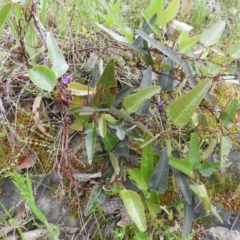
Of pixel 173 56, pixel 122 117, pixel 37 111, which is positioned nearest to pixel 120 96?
pixel 122 117

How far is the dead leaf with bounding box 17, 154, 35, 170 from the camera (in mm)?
1218

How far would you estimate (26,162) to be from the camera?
123 centimetres

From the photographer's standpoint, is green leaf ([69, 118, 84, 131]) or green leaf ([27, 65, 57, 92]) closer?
green leaf ([27, 65, 57, 92])

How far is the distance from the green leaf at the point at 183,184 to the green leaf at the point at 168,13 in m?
0.47

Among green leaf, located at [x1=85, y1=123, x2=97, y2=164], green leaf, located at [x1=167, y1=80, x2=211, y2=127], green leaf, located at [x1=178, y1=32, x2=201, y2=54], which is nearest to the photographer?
green leaf, located at [x1=167, y1=80, x2=211, y2=127]

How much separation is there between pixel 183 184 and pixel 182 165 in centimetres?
7

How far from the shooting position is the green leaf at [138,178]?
110 cm

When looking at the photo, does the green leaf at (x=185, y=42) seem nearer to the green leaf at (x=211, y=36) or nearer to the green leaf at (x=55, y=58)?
the green leaf at (x=211, y=36)

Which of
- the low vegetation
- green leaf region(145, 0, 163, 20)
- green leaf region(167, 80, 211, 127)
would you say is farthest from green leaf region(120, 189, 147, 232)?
green leaf region(145, 0, 163, 20)

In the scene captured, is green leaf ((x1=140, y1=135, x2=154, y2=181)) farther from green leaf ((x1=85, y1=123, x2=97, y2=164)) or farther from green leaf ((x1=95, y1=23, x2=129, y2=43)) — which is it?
green leaf ((x1=95, y1=23, x2=129, y2=43))

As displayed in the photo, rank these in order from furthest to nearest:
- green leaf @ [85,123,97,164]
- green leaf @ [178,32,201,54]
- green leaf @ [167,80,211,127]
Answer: green leaf @ [178,32,201,54], green leaf @ [85,123,97,164], green leaf @ [167,80,211,127]

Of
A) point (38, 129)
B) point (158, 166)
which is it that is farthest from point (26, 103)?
point (158, 166)

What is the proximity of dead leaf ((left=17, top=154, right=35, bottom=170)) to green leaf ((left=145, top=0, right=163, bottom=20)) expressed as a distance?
59 centimetres

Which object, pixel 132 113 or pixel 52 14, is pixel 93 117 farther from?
→ pixel 52 14
